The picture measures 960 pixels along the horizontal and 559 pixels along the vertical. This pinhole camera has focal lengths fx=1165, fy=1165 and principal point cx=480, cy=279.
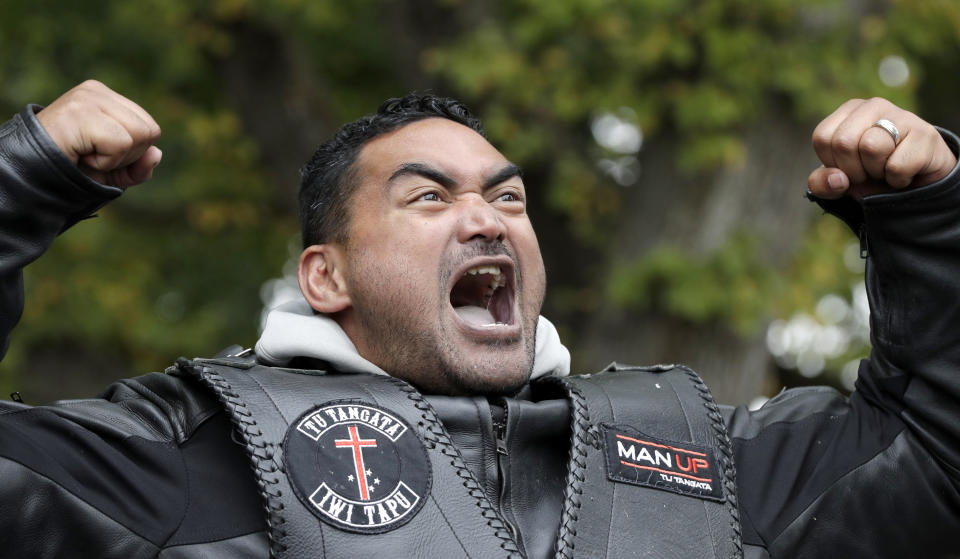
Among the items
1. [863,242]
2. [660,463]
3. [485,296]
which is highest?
[863,242]

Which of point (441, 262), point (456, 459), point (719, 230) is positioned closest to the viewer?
point (456, 459)

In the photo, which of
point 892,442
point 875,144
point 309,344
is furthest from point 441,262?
point 892,442

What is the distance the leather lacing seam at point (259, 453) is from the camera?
7.91 feet

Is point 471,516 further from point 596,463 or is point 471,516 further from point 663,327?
point 663,327

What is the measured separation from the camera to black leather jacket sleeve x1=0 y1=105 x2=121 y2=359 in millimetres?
2363

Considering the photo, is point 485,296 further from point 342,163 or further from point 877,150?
point 877,150

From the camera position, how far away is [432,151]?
3213mm

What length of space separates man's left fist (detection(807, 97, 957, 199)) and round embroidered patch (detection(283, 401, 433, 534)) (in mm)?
1174

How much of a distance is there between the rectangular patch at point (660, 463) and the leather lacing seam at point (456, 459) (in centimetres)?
34

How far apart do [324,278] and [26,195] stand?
1.04 meters

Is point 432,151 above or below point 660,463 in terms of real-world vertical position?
above

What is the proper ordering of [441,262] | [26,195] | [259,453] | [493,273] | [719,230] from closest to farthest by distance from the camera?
1. [26,195]
2. [259,453]
3. [441,262]
4. [493,273]
5. [719,230]

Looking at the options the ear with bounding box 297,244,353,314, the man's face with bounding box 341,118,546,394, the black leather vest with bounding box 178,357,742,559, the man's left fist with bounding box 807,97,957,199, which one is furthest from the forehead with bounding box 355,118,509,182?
the man's left fist with bounding box 807,97,957,199

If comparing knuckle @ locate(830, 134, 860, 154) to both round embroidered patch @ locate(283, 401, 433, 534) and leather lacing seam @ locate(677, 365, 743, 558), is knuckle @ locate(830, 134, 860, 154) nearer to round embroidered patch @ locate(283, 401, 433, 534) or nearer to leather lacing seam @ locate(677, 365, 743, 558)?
leather lacing seam @ locate(677, 365, 743, 558)
